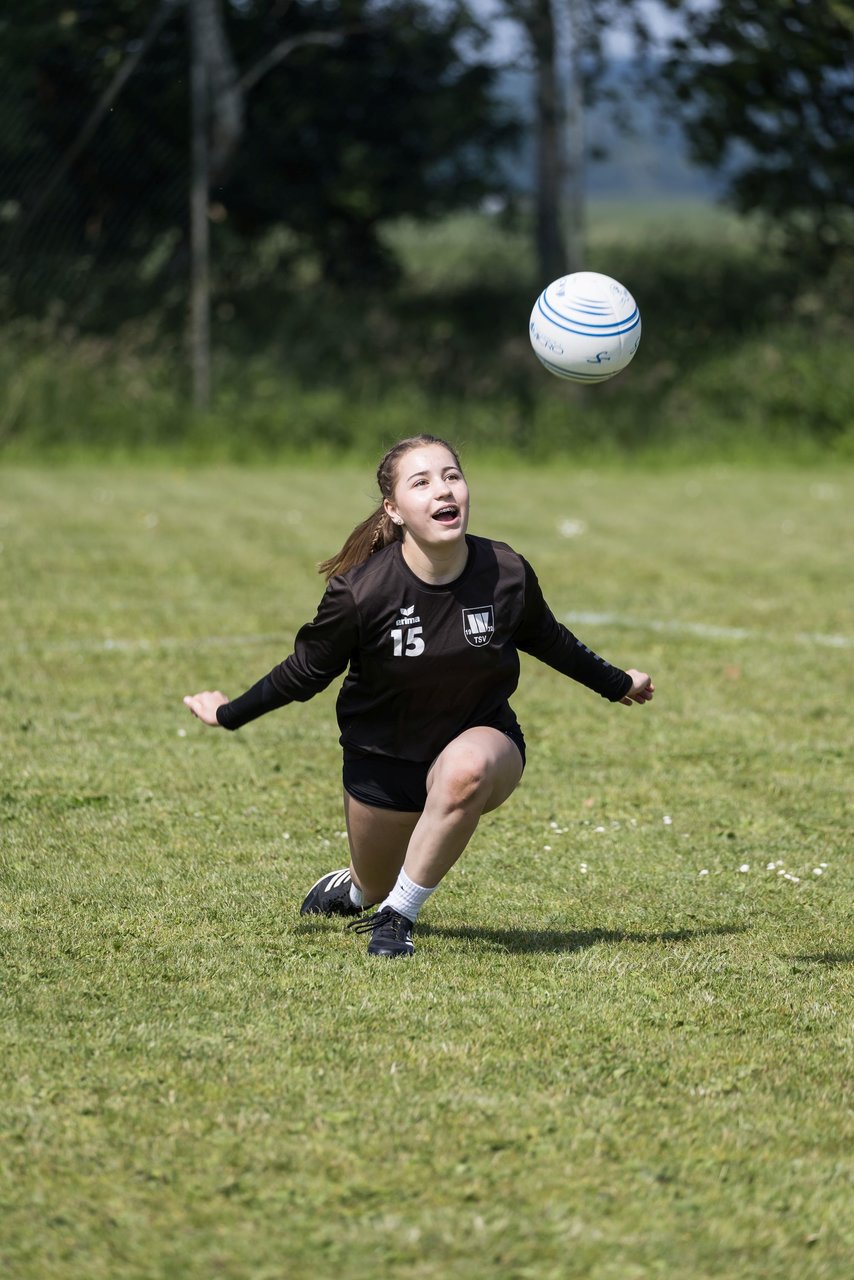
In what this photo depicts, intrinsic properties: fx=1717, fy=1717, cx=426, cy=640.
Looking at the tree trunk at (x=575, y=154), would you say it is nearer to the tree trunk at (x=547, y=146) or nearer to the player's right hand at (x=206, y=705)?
the tree trunk at (x=547, y=146)

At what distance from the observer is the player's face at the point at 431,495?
15.0ft

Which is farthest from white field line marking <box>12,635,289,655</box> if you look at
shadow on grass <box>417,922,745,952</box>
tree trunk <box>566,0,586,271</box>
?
tree trunk <box>566,0,586,271</box>

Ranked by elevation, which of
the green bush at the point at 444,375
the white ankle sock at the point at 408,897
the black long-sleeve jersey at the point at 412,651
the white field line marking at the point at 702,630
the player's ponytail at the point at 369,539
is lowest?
the green bush at the point at 444,375

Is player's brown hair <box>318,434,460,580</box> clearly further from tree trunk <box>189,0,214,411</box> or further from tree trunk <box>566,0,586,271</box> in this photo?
tree trunk <box>566,0,586,271</box>

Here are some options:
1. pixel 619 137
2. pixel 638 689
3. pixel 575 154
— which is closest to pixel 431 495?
pixel 638 689

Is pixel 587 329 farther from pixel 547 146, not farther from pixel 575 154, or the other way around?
pixel 547 146

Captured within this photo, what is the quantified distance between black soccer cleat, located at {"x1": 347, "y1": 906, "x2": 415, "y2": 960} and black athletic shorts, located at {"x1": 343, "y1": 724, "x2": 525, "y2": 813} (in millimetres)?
305

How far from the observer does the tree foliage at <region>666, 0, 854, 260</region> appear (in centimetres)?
2017

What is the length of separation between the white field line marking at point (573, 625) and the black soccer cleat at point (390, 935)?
440 cm

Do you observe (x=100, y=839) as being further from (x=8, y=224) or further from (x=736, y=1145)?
(x=8, y=224)

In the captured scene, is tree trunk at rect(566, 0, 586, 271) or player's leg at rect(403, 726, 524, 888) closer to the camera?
player's leg at rect(403, 726, 524, 888)

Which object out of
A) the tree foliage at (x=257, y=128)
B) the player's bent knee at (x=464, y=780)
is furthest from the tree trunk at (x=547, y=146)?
the player's bent knee at (x=464, y=780)

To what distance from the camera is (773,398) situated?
814 inches

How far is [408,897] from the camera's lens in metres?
4.71
